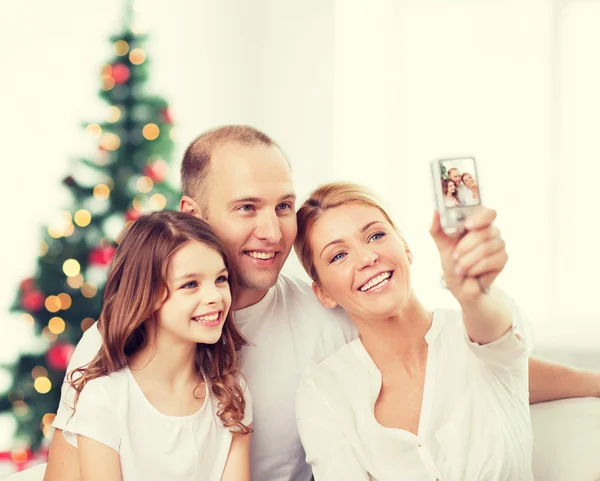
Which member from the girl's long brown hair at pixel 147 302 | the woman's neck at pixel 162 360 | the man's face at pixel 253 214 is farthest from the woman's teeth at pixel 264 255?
the woman's neck at pixel 162 360

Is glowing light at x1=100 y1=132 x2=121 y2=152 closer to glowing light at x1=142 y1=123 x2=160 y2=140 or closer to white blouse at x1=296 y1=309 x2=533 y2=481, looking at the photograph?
glowing light at x1=142 y1=123 x2=160 y2=140

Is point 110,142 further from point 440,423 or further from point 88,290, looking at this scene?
point 440,423

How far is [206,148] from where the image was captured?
227cm

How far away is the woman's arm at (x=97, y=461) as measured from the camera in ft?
5.69

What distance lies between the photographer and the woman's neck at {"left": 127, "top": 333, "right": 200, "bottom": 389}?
6.22 feet

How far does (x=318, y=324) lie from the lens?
226 centimetres

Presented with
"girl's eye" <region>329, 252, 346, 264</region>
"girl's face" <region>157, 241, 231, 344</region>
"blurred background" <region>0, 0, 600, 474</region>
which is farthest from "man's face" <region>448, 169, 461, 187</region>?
"blurred background" <region>0, 0, 600, 474</region>

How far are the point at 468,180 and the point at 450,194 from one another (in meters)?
0.05

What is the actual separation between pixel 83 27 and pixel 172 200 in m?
1.27

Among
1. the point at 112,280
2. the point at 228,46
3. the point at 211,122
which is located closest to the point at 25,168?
the point at 211,122

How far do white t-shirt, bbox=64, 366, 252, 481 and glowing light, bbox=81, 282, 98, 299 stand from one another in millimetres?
1930

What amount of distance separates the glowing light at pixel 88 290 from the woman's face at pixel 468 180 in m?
2.75

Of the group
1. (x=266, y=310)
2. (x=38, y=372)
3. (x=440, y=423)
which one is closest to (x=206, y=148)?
(x=266, y=310)

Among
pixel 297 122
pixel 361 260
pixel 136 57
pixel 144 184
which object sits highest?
pixel 136 57
